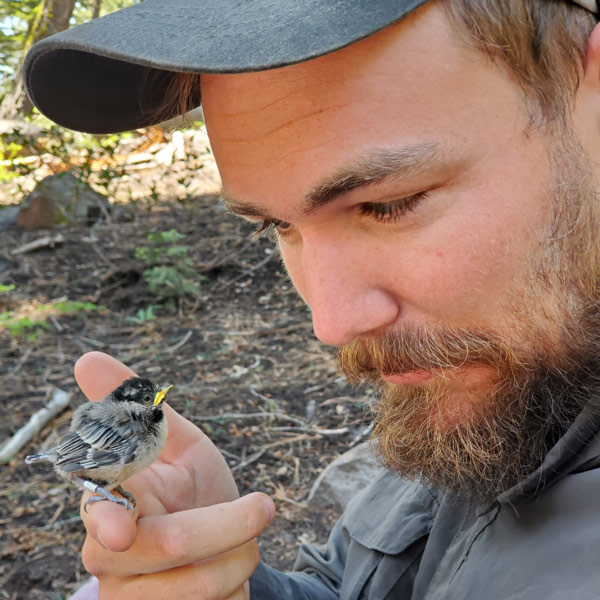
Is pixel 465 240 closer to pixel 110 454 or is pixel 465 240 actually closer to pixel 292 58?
pixel 292 58

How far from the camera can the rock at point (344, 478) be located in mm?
4227

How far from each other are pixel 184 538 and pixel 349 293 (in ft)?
2.33

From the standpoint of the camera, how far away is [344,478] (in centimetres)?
429

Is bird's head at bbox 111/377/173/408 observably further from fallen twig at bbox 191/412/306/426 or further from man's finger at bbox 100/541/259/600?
fallen twig at bbox 191/412/306/426

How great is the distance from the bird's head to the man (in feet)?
1.14

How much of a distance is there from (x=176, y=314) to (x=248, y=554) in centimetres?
546

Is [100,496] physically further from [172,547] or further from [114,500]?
[172,547]

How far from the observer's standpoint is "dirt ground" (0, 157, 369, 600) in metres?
4.28

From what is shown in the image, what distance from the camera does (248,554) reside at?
5.81ft

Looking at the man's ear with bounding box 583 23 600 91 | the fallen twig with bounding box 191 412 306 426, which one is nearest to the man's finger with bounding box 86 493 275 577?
the man's ear with bounding box 583 23 600 91

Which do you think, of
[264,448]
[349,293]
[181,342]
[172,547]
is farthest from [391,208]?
[181,342]

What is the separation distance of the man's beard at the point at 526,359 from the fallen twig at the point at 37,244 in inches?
323

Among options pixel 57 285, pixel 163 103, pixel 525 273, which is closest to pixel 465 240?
pixel 525 273

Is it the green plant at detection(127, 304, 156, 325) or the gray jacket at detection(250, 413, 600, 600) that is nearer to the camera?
the gray jacket at detection(250, 413, 600, 600)
